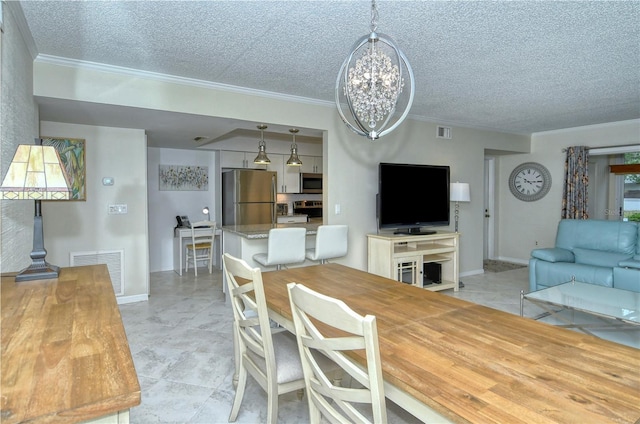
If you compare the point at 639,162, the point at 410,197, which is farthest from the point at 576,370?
the point at 639,162

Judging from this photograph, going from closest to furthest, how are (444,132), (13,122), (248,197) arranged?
1. (13,122)
2. (444,132)
3. (248,197)

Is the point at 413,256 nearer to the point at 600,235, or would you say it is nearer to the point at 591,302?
the point at 591,302

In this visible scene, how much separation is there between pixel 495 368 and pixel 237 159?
5.51 m

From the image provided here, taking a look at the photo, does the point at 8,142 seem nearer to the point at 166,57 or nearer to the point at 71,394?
the point at 166,57

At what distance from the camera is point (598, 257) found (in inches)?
159

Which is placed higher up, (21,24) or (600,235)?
(21,24)

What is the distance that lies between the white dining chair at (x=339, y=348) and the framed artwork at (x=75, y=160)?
12.2ft

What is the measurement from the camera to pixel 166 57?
9.19 ft

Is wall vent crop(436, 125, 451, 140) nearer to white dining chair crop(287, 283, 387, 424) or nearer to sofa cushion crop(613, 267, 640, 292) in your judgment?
sofa cushion crop(613, 267, 640, 292)

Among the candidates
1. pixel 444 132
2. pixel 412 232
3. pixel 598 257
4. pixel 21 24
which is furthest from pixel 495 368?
pixel 444 132

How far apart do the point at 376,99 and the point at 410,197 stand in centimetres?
303

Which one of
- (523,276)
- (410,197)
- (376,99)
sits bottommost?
(523,276)

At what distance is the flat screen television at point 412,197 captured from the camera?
448 centimetres

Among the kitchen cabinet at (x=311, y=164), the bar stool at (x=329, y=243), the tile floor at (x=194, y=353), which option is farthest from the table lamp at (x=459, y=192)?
the kitchen cabinet at (x=311, y=164)
